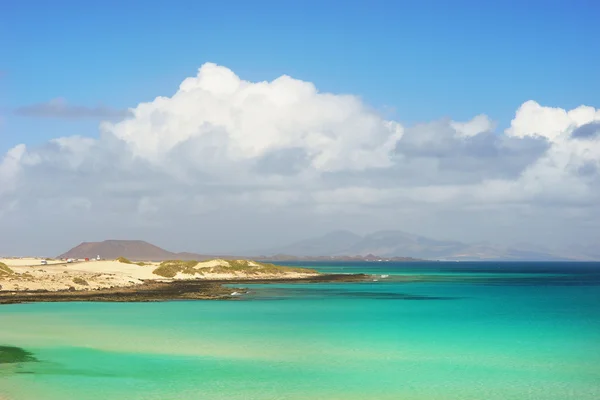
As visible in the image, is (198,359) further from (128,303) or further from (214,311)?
(128,303)

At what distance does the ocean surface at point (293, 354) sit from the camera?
2498 cm

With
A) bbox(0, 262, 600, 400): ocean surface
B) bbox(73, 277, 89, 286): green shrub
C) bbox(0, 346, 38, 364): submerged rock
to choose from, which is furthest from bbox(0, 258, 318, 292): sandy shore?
bbox(0, 346, 38, 364): submerged rock

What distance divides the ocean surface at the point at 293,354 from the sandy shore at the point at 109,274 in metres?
23.2

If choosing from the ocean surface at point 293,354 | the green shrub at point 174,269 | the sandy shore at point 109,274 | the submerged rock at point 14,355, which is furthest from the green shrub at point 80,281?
the submerged rock at point 14,355

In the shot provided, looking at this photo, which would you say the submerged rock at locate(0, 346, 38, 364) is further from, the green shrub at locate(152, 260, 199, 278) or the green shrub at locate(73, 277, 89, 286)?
the green shrub at locate(152, 260, 199, 278)

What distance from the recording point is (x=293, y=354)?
1307 inches

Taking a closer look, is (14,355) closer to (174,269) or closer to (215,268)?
(174,269)

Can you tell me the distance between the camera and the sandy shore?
263 feet

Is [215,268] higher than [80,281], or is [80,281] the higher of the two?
[215,268]

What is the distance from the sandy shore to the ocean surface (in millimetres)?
23234

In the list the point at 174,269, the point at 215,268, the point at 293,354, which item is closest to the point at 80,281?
the point at 174,269

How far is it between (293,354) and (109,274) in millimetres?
71483

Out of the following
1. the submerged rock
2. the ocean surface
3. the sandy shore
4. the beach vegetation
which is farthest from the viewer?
the beach vegetation

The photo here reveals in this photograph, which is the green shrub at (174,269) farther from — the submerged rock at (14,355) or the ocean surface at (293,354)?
the submerged rock at (14,355)
